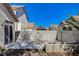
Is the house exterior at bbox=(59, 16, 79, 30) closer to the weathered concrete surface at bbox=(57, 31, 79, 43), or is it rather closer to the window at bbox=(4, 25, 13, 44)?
the weathered concrete surface at bbox=(57, 31, 79, 43)

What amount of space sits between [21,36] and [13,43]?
0.38 meters

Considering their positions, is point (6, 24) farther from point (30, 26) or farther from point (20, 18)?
point (30, 26)

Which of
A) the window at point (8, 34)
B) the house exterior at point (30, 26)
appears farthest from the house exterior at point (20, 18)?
the window at point (8, 34)

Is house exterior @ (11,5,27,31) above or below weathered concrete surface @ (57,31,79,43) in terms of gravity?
above

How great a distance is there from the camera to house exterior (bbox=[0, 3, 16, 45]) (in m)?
8.07

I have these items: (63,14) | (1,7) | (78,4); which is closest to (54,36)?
(63,14)

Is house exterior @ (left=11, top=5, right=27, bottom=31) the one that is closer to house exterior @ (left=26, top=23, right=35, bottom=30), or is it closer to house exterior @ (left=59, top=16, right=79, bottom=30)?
house exterior @ (left=26, top=23, right=35, bottom=30)

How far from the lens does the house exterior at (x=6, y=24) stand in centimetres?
807

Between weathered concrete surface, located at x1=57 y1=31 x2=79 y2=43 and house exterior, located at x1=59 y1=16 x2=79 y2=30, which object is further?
weathered concrete surface, located at x1=57 y1=31 x2=79 y2=43

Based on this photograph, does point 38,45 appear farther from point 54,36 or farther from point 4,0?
point 4,0

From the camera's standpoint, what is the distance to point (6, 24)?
27.3 ft

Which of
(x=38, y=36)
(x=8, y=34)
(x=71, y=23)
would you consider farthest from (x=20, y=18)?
(x=71, y=23)

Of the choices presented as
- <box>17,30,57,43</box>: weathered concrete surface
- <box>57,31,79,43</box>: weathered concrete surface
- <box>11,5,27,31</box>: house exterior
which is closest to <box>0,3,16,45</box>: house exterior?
<box>11,5,27,31</box>: house exterior

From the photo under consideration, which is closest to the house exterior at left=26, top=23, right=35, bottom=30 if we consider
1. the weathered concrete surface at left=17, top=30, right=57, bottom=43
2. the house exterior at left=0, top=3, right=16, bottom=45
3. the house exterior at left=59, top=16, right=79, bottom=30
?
the weathered concrete surface at left=17, top=30, right=57, bottom=43
